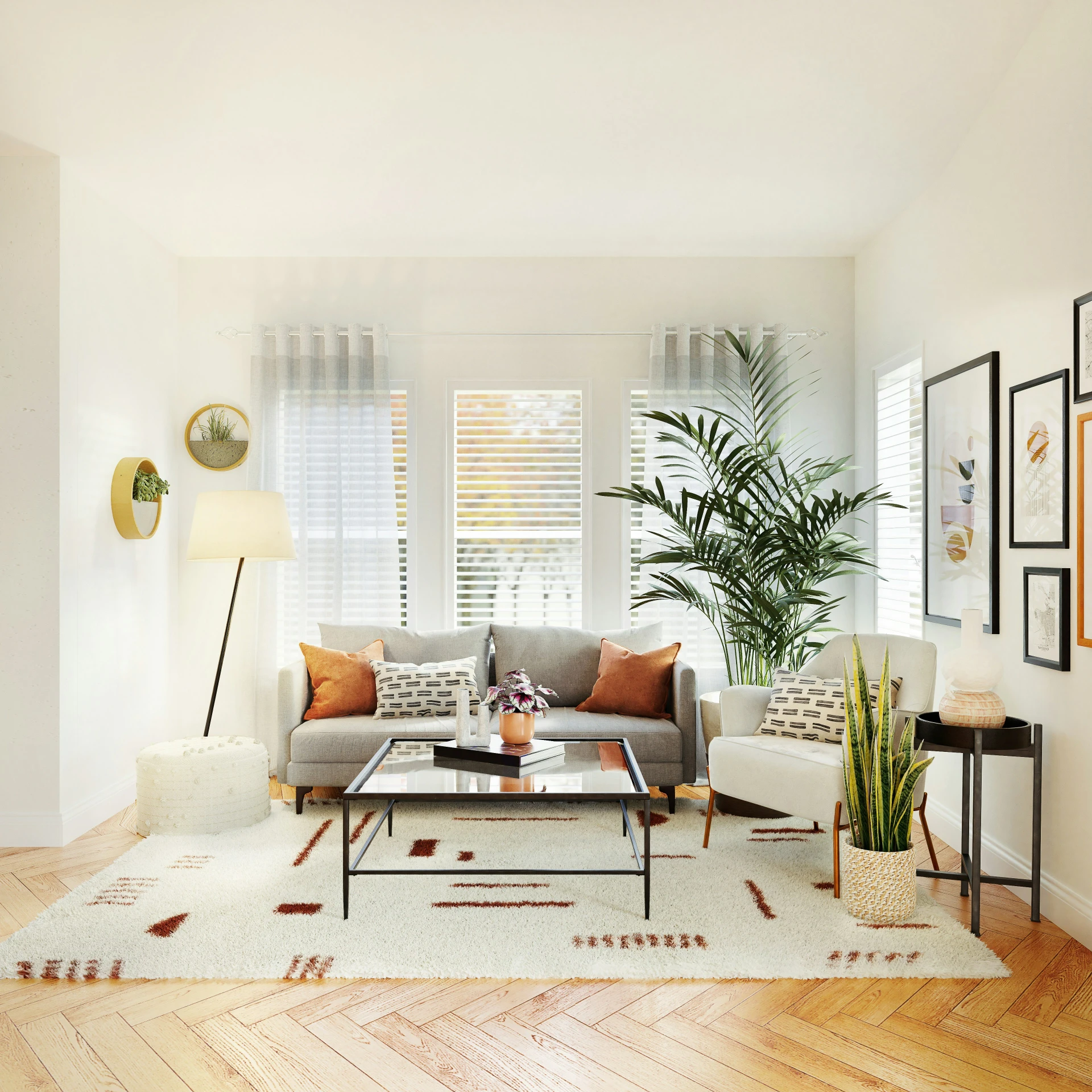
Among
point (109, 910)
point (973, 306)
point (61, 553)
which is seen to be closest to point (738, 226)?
point (973, 306)

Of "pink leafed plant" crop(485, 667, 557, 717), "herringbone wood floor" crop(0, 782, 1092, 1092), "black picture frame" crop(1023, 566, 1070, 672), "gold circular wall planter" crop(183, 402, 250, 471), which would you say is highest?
"gold circular wall planter" crop(183, 402, 250, 471)

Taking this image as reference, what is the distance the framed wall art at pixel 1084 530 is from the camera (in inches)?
109

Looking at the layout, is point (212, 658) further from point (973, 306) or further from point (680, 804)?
point (973, 306)

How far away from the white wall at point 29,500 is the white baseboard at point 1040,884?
373 cm

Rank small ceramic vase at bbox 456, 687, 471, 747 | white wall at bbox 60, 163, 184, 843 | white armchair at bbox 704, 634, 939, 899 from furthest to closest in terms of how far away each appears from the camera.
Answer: white wall at bbox 60, 163, 184, 843
small ceramic vase at bbox 456, 687, 471, 747
white armchair at bbox 704, 634, 939, 899

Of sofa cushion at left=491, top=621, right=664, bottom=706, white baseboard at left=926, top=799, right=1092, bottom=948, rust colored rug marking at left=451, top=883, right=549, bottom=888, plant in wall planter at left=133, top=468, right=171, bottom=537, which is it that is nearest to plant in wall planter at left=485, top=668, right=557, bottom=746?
rust colored rug marking at left=451, top=883, right=549, bottom=888

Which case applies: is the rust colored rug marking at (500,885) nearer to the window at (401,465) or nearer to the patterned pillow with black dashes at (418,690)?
the patterned pillow with black dashes at (418,690)

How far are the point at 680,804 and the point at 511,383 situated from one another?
2.41 m

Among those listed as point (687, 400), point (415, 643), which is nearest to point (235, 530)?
point (415, 643)

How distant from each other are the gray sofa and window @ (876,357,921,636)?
116 centimetres

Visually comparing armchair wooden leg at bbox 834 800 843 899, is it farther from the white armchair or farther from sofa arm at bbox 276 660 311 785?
sofa arm at bbox 276 660 311 785

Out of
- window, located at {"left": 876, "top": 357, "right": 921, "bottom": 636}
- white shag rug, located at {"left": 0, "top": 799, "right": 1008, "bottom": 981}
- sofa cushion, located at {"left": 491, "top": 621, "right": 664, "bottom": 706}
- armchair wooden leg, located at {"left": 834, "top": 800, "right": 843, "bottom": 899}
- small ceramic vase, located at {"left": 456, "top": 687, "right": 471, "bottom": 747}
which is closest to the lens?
white shag rug, located at {"left": 0, "top": 799, "right": 1008, "bottom": 981}

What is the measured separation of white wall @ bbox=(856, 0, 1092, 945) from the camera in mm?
2812

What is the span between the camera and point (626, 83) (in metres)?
3.19
